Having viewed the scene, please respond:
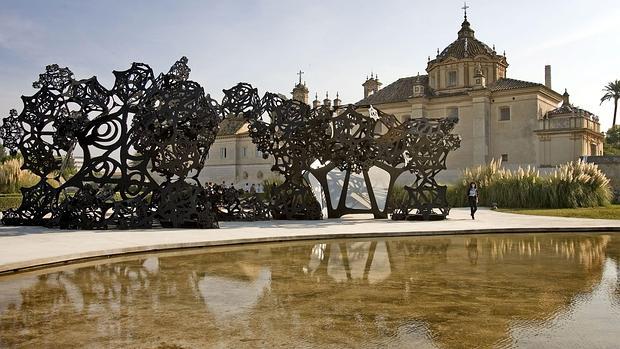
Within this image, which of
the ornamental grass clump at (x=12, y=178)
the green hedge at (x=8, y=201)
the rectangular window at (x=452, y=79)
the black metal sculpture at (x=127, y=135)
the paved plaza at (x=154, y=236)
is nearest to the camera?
the paved plaza at (x=154, y=236)

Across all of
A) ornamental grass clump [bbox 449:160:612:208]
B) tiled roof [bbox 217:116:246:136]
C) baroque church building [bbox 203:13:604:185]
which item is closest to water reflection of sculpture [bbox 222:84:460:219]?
ornamental grass clump [bbox 449:160:612:208]

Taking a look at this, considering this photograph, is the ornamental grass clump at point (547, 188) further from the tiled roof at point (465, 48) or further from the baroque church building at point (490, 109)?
the tiled roof at point (465, 48)

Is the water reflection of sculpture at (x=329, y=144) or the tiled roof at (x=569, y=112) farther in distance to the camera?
the tiled roof at (x=569, y=112)

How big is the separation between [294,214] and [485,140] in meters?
33.6

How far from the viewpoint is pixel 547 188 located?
27109mm

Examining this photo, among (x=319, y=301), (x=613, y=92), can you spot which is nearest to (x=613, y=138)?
(x=613, y=92)

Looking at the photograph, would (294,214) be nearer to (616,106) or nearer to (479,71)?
(479,71)

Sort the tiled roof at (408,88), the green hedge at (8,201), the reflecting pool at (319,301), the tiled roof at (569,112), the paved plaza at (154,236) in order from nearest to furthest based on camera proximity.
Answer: the reflecting pool at (319,301), the paved plaza at (154,236), the green hedge at (8,201), the tiled roof at (569,112), the tiled roof at (408,88)

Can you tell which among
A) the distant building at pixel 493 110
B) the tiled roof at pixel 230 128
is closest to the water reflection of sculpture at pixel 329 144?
the distant building at pixel 493 110

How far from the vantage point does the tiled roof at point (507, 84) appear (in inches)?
1892

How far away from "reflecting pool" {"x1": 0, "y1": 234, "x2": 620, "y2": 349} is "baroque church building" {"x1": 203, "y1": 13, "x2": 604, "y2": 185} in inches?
1435

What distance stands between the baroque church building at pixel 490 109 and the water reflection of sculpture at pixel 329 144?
2583cm

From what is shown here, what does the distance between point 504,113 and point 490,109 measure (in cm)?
123

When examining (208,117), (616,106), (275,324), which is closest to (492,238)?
(208,117)
